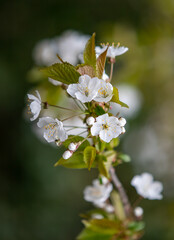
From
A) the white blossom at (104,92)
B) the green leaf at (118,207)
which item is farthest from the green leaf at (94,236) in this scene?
the white blossom at (104,92)

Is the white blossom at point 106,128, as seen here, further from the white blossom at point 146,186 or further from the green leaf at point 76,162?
the white blossom at point 146,186

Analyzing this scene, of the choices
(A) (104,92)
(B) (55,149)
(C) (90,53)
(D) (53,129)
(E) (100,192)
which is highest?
(C) (90,53)

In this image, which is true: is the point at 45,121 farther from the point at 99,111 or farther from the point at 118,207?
the point at 118,207

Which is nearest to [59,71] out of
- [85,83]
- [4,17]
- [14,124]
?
[85,83]

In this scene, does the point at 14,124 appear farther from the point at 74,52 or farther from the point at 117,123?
the point at 117,123

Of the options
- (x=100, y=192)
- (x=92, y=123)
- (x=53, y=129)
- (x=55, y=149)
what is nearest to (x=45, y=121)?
(x=53, y=129)

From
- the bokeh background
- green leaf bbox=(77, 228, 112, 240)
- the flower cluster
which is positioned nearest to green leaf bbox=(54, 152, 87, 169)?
the flower cluster

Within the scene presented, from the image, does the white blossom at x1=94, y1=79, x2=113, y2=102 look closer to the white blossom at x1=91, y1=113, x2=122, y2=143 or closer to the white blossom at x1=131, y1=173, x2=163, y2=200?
the white blossom at x1=91, y1=113, x2=122, y2=143
